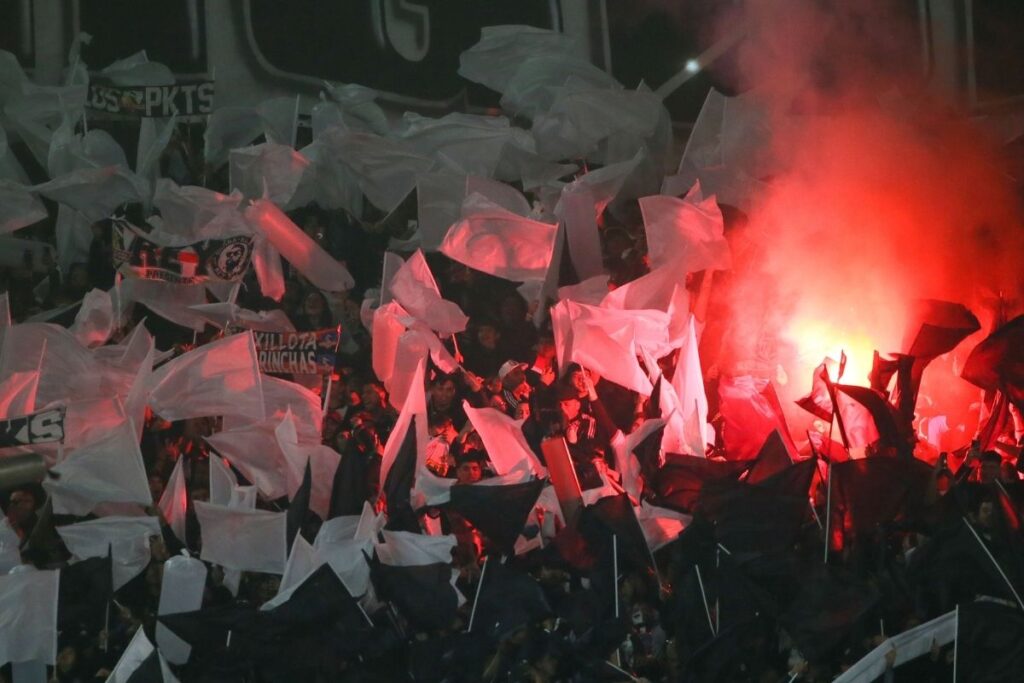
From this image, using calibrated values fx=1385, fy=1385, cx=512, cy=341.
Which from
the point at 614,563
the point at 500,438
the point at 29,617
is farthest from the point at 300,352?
the point at 614,563

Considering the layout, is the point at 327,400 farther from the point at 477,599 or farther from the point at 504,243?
the point at 477,599

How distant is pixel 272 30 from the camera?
7871 millimetres

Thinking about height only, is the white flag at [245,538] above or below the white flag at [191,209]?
below

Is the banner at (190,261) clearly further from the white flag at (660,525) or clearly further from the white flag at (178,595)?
the white flag at (660,525)

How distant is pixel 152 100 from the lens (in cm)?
731

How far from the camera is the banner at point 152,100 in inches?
286

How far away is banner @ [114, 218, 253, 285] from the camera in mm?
6371

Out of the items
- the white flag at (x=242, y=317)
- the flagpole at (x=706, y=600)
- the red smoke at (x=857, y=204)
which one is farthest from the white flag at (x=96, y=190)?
the flagpole at (x=706, y=600)

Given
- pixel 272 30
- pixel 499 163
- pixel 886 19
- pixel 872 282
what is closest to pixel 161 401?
pixel 499 163

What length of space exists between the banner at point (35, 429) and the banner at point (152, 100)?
2.18m

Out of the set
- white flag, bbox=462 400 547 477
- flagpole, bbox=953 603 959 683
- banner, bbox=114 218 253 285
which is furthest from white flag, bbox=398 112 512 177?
flagpole, bbox=953 603 959 683

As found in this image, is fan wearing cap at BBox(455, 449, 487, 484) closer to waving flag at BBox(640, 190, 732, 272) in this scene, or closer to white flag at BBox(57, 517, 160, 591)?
white flag at BBox(57, 517, 160, 591)

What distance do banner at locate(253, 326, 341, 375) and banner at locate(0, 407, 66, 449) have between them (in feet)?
3.07

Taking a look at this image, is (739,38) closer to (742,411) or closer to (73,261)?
(742,411)
